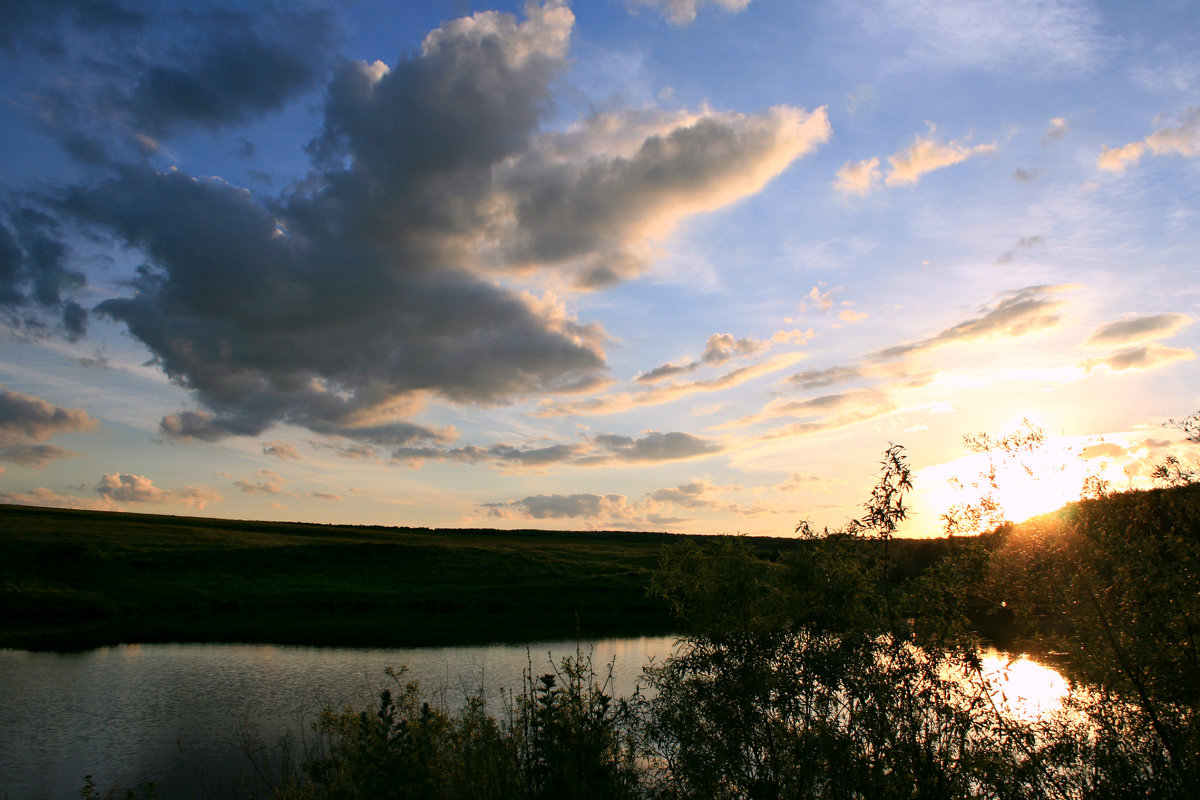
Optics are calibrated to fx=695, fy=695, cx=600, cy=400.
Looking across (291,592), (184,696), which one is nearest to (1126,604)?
(184,696)

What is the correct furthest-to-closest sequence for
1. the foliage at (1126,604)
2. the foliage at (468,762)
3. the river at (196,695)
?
the river at (196,695)
the foliage at (1126,604)
the foliage at (468,762)

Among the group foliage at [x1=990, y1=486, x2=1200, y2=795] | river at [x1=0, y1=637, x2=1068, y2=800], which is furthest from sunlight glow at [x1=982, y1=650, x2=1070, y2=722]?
foliage at [x1=990, y1=486, x2=1200, y2=795]

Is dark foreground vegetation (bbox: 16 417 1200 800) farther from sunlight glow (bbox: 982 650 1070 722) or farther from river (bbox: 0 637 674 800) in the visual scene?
sunlight glow (bbox: 982 650 1070 722)

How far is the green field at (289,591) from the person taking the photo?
4250 centimetres

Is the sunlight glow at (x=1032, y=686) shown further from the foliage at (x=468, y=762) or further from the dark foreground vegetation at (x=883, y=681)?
the foliage at (x=468, y=762)

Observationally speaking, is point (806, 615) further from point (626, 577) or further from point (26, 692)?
point (626, 577)

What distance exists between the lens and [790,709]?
10.3 meters

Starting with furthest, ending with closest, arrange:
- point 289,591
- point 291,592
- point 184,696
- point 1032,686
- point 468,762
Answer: point 289,591 → point 291,592 → point 1032,686 → point 184,696 → point 468,762

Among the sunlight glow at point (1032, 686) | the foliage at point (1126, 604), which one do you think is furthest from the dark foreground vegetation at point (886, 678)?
the sunlight glow at point (1032, 686)

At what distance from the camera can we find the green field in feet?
139

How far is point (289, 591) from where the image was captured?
185 feet

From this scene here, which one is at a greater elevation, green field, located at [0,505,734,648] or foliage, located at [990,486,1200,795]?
foliage, located at [990,486,1200,795]

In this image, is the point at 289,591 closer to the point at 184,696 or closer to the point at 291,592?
the point at 291,592

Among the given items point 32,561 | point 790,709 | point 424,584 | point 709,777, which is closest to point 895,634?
point 790,709
